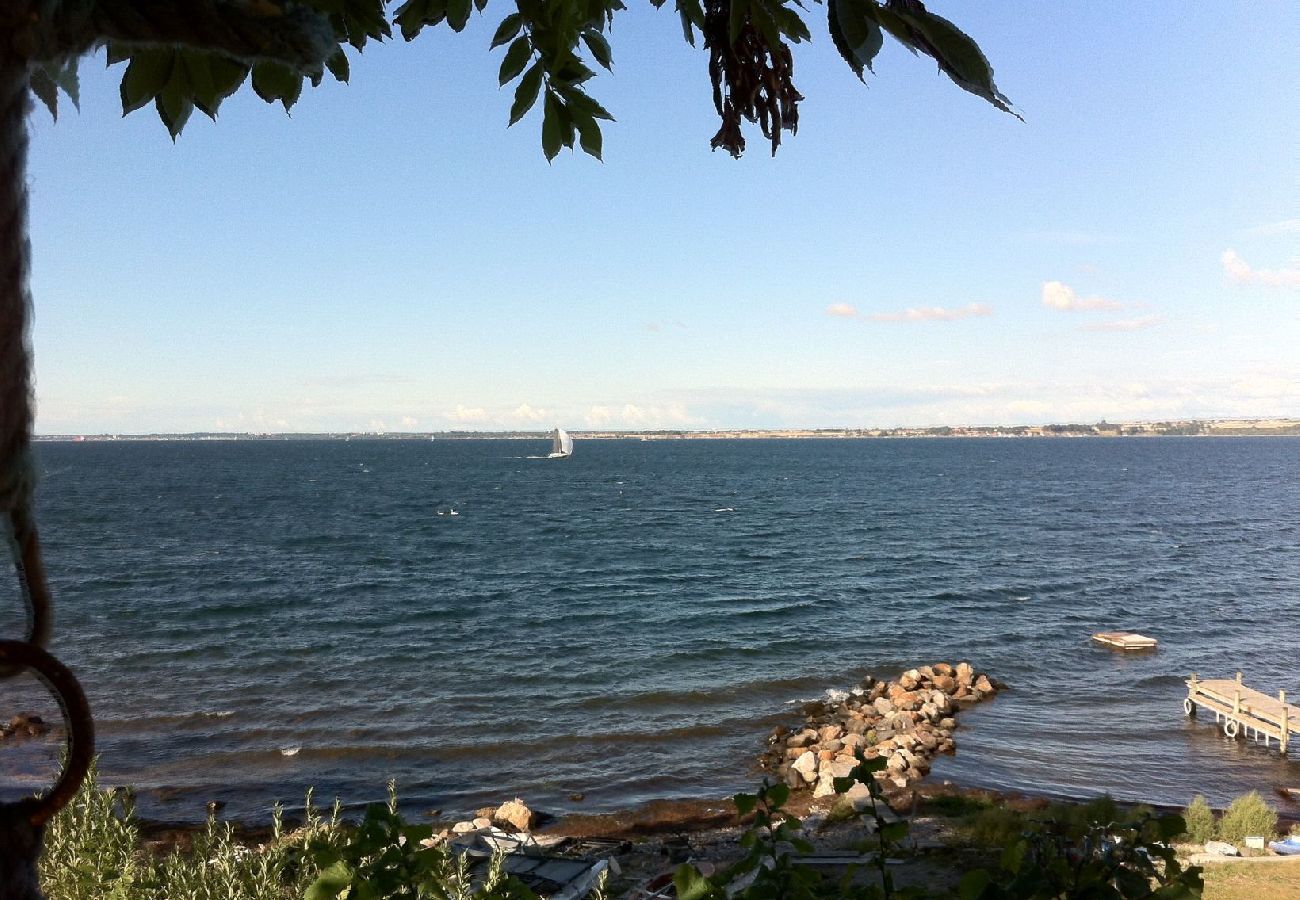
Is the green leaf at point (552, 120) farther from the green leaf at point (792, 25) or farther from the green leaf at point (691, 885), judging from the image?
the green leaf at point (691, 885)

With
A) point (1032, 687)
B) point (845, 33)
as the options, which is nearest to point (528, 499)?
point (1032, 687)

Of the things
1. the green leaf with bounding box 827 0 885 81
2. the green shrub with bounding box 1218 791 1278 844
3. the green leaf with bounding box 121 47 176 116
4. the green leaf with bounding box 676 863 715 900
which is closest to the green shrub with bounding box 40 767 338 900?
the green leaf with bounding box 676 863 715 900

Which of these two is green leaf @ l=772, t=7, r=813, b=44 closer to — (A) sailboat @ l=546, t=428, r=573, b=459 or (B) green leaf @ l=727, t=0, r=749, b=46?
(B) green leaf @ l=727, t=0, r=749, b=46

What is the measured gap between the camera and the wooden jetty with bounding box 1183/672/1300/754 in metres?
19.4

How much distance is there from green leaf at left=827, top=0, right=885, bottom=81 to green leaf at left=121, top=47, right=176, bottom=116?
1163 millimetres

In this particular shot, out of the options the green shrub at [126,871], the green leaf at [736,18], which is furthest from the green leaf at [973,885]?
the green shrub at [126,871]

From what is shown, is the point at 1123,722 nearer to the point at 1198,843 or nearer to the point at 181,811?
the point at 1198,843

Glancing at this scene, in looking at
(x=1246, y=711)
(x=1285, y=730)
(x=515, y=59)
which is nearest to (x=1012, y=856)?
(x=515, y=59)

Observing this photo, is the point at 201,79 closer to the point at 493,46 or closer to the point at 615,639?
the point at 493,46

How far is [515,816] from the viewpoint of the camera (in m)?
Answer: 14.0

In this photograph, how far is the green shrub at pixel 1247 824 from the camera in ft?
42.4

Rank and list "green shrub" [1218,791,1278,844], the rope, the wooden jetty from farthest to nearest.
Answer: the wooden jetty, "green shrub" [1218,791,1278,844], the rope

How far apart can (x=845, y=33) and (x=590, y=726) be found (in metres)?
20.0

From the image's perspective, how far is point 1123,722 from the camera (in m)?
21.2
